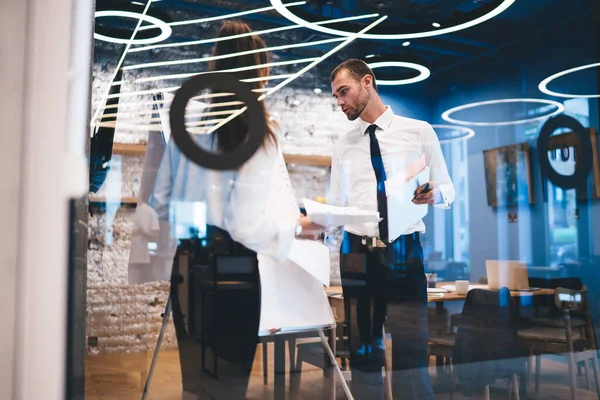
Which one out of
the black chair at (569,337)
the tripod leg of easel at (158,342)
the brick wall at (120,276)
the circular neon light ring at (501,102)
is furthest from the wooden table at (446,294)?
the circular neon light ring at (501,102)

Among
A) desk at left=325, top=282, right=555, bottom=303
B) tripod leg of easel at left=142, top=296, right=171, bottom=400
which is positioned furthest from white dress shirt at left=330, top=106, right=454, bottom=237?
tripod leg of easel at left=142, top=296, right=171, bottom=400

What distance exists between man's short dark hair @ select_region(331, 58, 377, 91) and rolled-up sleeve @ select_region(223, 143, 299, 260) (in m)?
0.42

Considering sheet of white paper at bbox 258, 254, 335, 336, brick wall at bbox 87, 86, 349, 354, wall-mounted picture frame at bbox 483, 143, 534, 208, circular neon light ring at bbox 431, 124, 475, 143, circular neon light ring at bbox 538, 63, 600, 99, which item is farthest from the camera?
circular neon light ring at bbox 538, 63, 600, 99

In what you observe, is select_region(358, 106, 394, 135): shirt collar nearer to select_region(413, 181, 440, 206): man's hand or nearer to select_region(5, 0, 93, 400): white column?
select_region(413, 181, 440, 206): man's hand

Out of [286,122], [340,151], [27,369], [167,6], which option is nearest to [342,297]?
[340,151]

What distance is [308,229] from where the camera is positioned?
1647 mm

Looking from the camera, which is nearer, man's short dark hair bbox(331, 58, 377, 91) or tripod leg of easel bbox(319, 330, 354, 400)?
tripod leg of easel bbox(319, 330, 354, 400)

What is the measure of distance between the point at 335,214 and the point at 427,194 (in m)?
0.40

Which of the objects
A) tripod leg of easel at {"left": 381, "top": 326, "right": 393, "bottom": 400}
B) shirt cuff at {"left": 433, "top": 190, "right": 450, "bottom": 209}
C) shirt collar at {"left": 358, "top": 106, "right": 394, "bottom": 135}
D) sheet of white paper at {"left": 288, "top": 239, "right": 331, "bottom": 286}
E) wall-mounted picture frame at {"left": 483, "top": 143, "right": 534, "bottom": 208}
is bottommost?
tripod leg of easel at {"left": 381, "top": 326, "right": 393, "bottom": 400}

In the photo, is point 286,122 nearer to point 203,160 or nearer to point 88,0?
point 203,160

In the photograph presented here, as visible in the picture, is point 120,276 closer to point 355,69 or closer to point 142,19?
point 142,19

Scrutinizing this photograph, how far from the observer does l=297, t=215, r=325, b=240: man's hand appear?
164 cm

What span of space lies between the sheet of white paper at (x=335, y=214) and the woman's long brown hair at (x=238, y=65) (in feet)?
0.81

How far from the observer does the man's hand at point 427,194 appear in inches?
74.4
